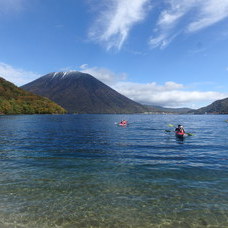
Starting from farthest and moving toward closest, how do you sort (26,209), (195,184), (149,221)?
1. (195,184)
2. (26,209)
3. (149,221)

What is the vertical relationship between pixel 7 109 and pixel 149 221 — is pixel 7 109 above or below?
above

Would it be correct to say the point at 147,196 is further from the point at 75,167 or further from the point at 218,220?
the point at 75,167

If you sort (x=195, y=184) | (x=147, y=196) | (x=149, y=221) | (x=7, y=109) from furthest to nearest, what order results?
(x=7, y=109) < (x=195, y=184) < (x=147, y=196) < (x=149, y=221)

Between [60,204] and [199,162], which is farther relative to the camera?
[199,162]

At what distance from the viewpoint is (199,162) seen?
21.5m

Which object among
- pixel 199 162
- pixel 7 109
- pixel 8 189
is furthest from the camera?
pixel 7 109

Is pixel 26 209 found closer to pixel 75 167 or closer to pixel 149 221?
pixel 149 221

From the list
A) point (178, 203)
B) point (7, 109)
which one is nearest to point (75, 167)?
point (178, 203)

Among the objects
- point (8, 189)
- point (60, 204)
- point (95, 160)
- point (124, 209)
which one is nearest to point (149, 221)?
point (124, 209)

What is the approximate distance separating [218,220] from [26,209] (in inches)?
408

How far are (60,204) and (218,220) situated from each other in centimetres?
872

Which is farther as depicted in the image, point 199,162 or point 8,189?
point 199,162

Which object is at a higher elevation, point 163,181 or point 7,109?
point 7,109

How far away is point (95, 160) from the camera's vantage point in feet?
72.9
